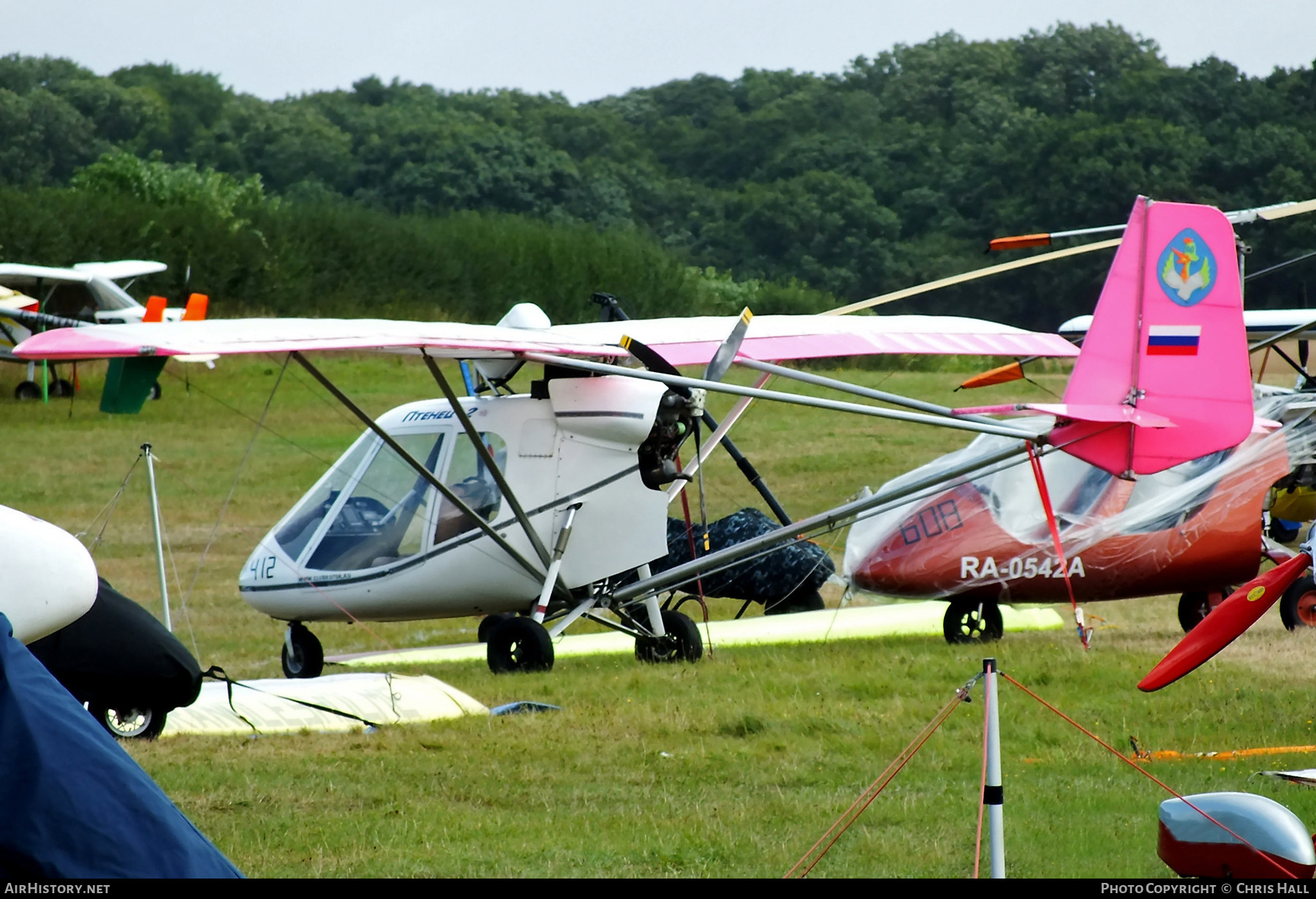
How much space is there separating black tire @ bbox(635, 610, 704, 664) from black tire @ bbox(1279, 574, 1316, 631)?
4.17 metres

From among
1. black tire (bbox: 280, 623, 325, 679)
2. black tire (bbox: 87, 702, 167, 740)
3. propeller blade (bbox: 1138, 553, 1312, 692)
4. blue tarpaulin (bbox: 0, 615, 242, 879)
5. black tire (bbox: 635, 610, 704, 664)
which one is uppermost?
blue tarpaulin (bbox: 0, 615, 242, 879)

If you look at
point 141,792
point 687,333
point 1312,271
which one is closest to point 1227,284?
point 687,333

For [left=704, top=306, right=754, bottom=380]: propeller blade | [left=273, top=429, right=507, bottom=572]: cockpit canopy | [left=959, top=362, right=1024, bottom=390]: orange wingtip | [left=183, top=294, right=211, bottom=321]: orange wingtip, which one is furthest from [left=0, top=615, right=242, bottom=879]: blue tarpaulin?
[left=183, top=294, right=211, bottom=321]: orange wingtip

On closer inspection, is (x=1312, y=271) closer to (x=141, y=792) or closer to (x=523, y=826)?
(x=523, y=826)

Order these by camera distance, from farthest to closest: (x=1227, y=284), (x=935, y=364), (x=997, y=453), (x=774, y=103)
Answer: (x=774, y=103) < (x=935, y=364) < (x=997, y=453) < (x=1227, y=284)

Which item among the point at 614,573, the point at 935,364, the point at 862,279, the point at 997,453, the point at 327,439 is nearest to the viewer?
the point at 997,453

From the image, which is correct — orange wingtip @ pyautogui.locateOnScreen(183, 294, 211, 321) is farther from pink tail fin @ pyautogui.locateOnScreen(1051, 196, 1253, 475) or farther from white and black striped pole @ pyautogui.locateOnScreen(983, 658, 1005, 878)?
white and black striped pole @ pyautogui.locateOnScreen(983, 658, 1005, 878)

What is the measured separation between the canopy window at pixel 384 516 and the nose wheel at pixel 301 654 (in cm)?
51

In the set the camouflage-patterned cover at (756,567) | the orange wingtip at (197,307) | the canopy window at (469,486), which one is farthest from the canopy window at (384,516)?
the orange wingtip at (197,307)

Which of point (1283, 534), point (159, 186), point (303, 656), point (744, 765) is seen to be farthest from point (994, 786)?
point (159, 186)

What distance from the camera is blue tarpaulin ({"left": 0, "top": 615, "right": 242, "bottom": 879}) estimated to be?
9.80 ft

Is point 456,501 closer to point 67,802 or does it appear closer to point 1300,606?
point 1300,606

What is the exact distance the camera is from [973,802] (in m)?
6.26

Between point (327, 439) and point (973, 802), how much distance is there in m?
23.2
